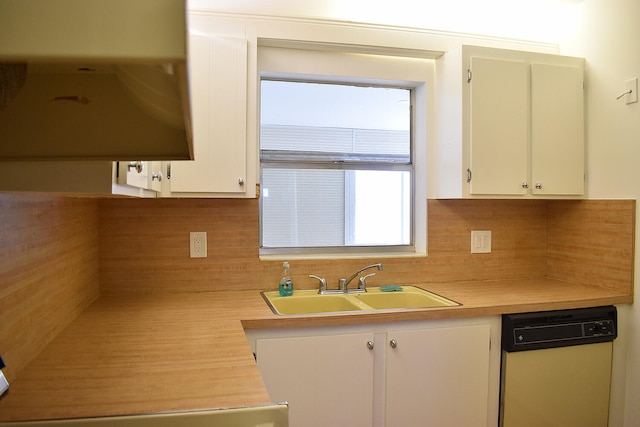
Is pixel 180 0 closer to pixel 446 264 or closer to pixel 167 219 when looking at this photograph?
pixel 167 219

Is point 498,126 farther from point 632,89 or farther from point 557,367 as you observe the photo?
point 557,367

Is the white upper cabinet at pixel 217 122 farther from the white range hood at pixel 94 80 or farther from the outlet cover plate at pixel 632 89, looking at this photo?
the outlet cover plate at pixel 632 89

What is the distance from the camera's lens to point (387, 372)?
194 centimetres

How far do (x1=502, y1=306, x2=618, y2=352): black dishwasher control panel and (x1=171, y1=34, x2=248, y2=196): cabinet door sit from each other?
1.43 meters

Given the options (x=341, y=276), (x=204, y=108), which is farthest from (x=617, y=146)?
(x=204, y=108)

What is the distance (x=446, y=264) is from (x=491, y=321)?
0.59 meters

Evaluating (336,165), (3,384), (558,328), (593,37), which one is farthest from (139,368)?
(593,37)

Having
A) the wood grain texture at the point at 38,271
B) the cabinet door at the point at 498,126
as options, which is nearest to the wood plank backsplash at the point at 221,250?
the wood grain texture at the point at 38,271

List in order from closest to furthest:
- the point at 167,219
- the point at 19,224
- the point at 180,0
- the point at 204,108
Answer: the point at 180,0 → the point at 19,224 → the point at 204,108 → the point at 167,219

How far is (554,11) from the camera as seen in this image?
8.46 feet

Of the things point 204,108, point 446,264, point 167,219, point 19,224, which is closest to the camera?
point 19,224

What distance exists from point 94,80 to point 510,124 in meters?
2.21

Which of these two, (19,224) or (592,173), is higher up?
(592,173)

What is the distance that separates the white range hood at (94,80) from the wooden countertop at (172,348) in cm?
63
